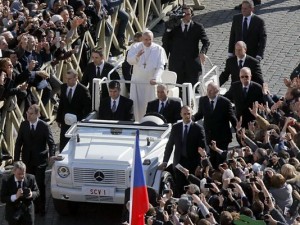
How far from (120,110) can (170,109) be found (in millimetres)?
884

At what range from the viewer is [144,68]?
23.8 metres

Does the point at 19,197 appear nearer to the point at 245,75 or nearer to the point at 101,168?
the point at 101,168

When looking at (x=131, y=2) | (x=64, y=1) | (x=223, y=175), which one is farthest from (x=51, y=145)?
(x=131, y=2)

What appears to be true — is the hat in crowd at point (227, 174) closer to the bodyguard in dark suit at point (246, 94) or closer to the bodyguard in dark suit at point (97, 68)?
the bodyguard in dark suit at point (246, 94)

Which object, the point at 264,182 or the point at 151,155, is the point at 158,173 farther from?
the point at 264,182

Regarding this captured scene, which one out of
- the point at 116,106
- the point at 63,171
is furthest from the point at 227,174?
the point at 116,106

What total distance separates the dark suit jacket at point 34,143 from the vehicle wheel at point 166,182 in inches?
82.8

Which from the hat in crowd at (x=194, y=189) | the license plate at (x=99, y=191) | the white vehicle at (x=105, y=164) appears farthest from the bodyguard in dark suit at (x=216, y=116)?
the hat in crowd at (x=194, y=189)

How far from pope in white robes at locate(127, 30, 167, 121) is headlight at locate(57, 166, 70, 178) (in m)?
2.45

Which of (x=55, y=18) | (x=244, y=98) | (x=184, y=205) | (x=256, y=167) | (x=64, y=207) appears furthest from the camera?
(x=55, y=18)

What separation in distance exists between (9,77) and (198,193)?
5874 mm

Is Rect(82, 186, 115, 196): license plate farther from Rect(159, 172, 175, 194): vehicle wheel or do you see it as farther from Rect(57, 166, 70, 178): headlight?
Rect(159, 172, 175, 194): vehicle wheel

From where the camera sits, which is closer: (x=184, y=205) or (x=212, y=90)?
(x=184, y=205)

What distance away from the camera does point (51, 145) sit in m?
21.9
